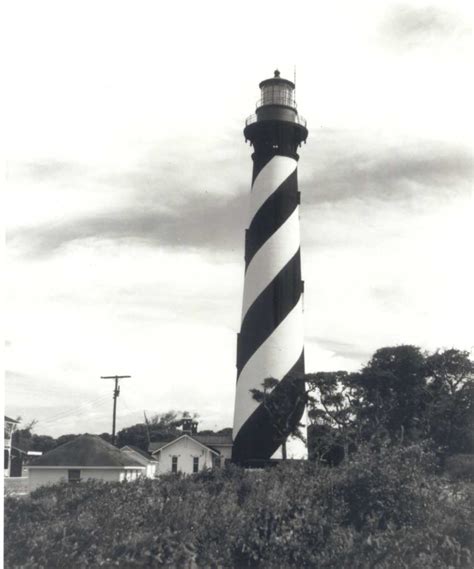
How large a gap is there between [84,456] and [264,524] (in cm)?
2076

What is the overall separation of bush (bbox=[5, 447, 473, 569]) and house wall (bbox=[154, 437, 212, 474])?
115ft

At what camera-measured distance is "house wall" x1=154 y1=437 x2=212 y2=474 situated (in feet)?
156

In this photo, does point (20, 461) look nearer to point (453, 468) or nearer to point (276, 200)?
point (276, 200)

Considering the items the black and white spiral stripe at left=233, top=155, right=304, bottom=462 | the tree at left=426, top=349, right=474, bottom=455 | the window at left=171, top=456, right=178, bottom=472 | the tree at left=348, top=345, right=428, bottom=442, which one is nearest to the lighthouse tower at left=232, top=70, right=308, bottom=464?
the black and white spiral stripe at left=233, top=155, right=304, bottom=462

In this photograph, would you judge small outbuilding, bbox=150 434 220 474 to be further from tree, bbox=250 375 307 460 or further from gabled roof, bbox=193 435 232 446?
tree, bbox=250 375 307 460

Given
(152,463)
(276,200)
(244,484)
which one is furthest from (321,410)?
(152,463)

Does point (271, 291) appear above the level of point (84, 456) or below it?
Result: above

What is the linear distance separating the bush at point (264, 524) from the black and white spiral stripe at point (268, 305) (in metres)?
12.9

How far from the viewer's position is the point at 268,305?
26703mm

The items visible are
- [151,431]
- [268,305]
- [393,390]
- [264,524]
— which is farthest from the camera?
[151,431]

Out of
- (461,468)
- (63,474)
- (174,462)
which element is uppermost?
(461,468)

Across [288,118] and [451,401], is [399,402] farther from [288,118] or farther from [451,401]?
[288,118]

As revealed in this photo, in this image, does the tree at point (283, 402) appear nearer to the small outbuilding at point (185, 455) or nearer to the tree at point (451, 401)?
the tree at point (451, 401)

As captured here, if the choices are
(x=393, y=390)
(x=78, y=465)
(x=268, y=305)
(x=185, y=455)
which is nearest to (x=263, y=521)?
(x=268, y=305)
